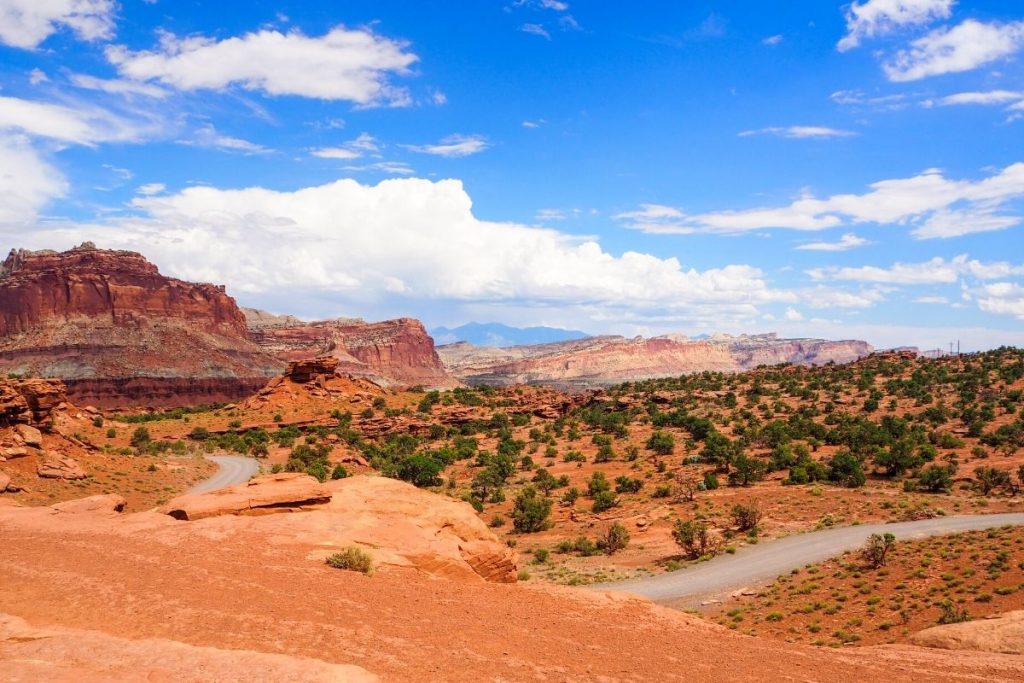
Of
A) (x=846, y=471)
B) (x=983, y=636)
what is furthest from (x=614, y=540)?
(x=983, y=636)

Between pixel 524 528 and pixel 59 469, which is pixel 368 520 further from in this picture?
Result: pixel 59 469

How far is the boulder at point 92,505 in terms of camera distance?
820 inches

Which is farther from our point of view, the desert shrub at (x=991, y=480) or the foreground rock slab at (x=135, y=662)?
the desert shrub at (x=991, y=480)

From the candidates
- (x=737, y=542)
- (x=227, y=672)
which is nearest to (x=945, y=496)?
(x=737, y=542)

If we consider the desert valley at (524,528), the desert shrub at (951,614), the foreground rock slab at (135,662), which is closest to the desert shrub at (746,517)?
the desert valley at (524,528)

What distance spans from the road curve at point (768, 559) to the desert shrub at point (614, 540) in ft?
15.7

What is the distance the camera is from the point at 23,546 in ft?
53.4

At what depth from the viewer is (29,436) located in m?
42.8

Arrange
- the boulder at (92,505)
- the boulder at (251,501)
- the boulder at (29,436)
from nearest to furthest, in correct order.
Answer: the boulder at (251,501)
the boulder at (92,505)
the boulder at (29,436)

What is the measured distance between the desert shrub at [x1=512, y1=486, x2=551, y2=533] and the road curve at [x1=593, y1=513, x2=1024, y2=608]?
463 inches

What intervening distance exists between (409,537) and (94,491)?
34.1 metres

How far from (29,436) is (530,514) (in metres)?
33.8

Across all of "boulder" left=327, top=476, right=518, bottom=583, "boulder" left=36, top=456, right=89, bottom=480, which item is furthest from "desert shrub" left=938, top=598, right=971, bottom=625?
"boulder" left=36, top=456, right=89, bottom=480

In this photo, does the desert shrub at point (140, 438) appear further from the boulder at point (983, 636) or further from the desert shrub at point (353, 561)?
the boulder at point (983, 636)
